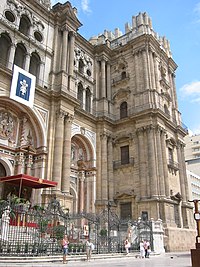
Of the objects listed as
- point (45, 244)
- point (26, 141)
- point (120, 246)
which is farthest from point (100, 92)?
point (45, 244)

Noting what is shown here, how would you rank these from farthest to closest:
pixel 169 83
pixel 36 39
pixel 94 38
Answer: pixel 94 38, pixel 169 83, pixel 36 39

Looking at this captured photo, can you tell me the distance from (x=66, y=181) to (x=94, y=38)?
24502mm

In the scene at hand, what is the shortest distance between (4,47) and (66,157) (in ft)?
32.4

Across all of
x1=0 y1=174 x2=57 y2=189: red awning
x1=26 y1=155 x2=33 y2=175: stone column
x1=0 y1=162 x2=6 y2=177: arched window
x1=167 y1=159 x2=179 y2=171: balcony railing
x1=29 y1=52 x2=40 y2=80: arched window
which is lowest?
x1=0 y1=174 x2=57 y2=189: red awning

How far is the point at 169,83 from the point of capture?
112 feet

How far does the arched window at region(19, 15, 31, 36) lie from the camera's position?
24.4 m

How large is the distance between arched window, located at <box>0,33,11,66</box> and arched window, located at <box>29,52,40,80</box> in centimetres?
247

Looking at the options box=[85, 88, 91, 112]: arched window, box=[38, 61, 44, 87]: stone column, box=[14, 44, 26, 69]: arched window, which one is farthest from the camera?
box=[85, 88, 91, 112]: arched window

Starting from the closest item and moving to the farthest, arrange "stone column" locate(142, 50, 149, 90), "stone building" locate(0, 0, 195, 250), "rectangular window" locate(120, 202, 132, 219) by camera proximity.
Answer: "stone building" locate(0, 0, 195, 250) → "rectangular window" locate(120, 202, 132, 219) → "stone column" locate(142, 50, 149, 90)

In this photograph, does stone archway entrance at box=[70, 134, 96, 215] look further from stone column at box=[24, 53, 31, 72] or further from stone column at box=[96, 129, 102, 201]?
stone column at box=[24, 53, 31, 72]

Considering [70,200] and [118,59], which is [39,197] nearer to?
[70,200]

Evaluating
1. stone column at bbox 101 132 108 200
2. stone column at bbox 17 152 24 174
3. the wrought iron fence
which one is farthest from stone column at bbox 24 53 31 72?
the wrought iron fence

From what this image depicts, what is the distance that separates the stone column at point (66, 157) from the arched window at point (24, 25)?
8.19 meters

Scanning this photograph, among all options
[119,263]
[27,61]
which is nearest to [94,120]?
[27,61]
